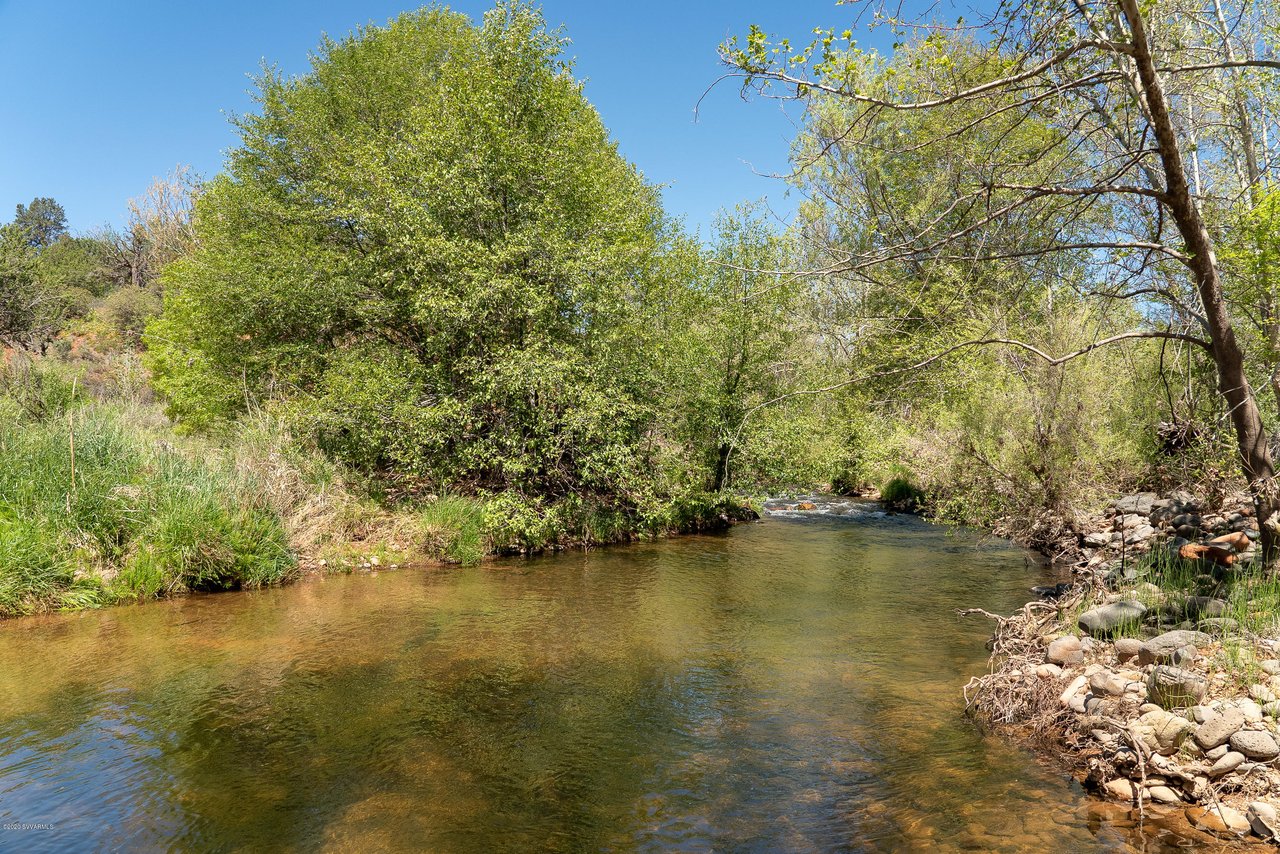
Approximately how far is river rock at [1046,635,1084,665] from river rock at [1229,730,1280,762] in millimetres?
2090

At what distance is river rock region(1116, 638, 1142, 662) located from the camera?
280 inches

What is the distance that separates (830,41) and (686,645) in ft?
25.1

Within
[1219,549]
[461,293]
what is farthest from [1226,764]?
[461,293]

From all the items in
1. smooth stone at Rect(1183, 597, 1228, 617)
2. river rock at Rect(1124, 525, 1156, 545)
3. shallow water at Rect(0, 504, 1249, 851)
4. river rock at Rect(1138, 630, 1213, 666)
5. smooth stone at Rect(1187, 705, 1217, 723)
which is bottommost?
shallow water at Rect(0, 504, 1249, 851)

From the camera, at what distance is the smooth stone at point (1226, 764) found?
5.37 m

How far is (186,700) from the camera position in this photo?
25.9 feet

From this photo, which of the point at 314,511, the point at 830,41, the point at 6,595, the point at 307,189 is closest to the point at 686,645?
the point at 830,41

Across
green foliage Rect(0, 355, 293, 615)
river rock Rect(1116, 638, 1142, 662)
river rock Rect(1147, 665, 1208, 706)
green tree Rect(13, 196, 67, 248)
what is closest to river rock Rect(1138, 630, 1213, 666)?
river rock Rect(1116, 638, 1142, 662)

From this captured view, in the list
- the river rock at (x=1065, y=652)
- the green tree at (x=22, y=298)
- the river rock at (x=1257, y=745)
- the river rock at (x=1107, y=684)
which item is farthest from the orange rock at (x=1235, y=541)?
the green tree at (x=22, y=298)

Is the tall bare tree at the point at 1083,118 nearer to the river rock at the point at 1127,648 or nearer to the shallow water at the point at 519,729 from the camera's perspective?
the river rock at the point at 1127,648

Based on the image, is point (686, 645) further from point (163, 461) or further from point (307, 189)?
point (307, 189)

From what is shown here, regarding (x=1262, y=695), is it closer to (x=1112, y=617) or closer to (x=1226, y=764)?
(x=1226, y=764)

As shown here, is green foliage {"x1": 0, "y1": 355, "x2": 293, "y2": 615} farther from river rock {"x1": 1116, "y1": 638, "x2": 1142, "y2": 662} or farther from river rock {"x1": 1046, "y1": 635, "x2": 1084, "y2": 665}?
river rock {"x1": 1116, "y1": 638, "x2": 1142, "y2": 662}

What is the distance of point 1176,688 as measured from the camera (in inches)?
239
